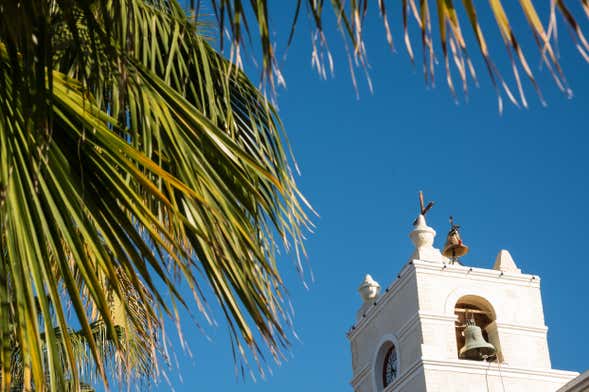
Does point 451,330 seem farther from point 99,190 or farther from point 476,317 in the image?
point 99,190

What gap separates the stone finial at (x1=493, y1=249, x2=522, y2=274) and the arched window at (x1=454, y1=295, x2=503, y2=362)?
1304 millimetres

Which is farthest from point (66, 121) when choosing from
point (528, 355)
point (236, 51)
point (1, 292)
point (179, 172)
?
point (528, 355)

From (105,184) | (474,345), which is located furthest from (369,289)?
(105,184)

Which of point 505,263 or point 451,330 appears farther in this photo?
point 505,263

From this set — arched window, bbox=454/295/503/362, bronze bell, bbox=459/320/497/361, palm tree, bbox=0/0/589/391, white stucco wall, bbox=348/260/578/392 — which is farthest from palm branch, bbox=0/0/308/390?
arched window, bbox=454/295/503/362

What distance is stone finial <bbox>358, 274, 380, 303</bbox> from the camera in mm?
24922

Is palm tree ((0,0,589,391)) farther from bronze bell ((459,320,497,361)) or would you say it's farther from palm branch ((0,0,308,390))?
bronze bell ((459,320,497,361))

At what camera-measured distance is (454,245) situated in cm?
2259

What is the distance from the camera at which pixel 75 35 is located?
103 inches

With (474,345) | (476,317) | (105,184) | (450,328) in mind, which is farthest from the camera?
(476,317)

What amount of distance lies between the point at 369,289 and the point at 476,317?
2686 mm

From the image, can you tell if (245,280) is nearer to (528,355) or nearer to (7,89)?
(7,89)

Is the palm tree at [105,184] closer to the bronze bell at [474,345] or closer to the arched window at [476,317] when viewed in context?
the bronze bell at [474,345]

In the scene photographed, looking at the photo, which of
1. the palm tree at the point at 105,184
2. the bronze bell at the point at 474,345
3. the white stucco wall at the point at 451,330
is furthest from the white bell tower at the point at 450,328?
the palm tree at the point at 105,184
